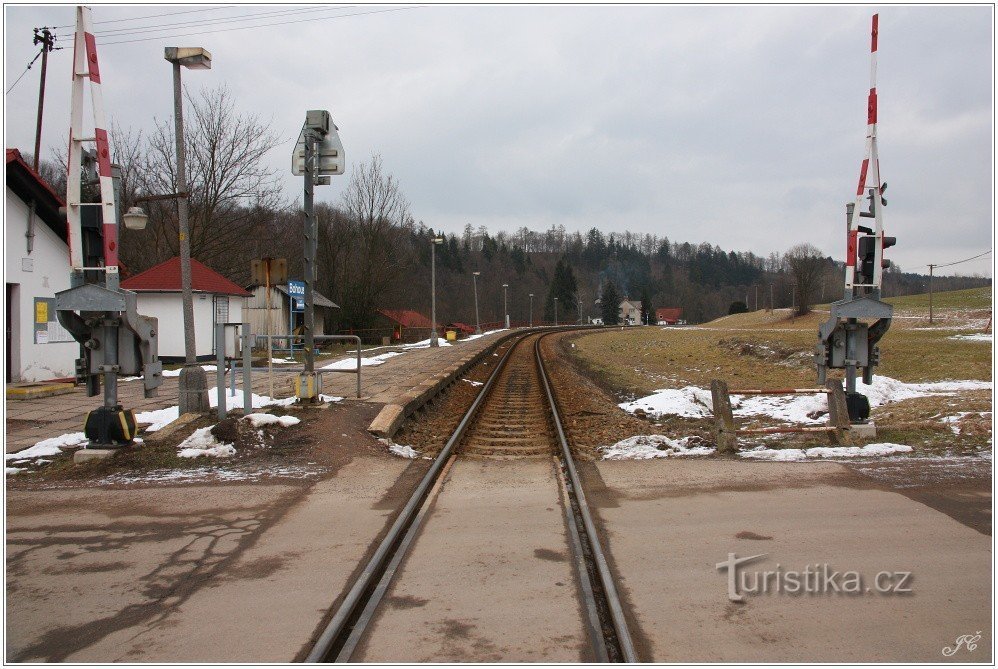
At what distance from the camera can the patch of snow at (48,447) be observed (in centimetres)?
830

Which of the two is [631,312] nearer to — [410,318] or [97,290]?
[410,318]

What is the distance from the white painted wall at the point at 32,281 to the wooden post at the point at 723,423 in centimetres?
1328

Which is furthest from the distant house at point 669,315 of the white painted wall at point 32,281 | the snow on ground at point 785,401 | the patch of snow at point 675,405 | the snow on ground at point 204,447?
the snow on ground at point 204,447

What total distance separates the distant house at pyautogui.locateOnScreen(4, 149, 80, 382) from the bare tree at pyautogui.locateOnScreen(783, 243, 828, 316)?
6336 cm

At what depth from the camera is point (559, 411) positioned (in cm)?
1295

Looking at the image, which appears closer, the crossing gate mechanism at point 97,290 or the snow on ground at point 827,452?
the crossing gate mechanism at point 97,290

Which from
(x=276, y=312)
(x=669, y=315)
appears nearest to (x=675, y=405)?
(x=276, y=312)

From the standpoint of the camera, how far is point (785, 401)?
44.4 ft

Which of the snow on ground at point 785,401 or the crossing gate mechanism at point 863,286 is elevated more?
the crossing gate mechanism at point 863,286

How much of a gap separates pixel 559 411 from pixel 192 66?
8.86 metres

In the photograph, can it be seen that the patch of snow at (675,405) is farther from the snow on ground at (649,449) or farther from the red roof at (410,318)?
the red roof at (410,318)

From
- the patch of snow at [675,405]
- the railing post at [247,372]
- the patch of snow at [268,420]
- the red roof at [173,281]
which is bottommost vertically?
the patch of snow at [675,405]

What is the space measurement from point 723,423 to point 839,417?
1541 mm

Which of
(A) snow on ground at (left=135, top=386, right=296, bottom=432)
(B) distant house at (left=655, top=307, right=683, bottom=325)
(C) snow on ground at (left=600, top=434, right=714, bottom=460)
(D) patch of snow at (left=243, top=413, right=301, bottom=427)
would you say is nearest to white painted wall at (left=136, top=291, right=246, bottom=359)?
(A) snow on ground at (left=135, top=386, right=296, bottom=432)
